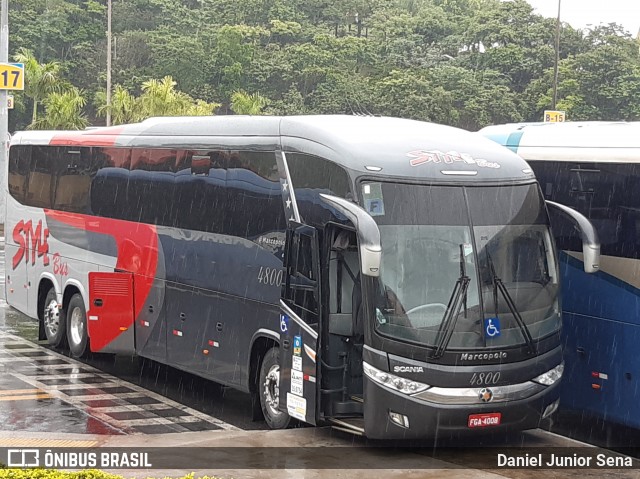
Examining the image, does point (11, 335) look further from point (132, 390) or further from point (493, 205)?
point (493, 205)

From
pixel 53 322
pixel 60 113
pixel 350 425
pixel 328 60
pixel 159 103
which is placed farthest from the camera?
pixel 328 60

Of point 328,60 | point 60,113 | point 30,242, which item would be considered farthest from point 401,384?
point 328,60

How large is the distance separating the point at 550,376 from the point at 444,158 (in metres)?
2.45

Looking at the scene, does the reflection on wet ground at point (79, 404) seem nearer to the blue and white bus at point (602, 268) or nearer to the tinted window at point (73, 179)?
the tinted window at point (73, 179)

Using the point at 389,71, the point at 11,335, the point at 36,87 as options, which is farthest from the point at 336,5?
the point at 11,335

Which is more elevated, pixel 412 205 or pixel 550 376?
pixel 412 205

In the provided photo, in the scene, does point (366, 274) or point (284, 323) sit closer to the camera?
point (366, 274)

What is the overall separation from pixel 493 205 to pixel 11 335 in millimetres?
11430

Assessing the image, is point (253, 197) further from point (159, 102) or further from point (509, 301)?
point (159, 102)

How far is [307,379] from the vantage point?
Answer: 443 inches

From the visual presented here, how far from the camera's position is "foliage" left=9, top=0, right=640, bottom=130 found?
8400 cm

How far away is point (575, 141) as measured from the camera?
1255cm

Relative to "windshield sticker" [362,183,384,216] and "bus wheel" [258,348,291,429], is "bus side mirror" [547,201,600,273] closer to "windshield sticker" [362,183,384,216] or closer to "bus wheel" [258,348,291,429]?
"windshield sticker" [362,183,384,216]

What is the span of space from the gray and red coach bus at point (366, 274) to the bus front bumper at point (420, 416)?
0.04 feet
